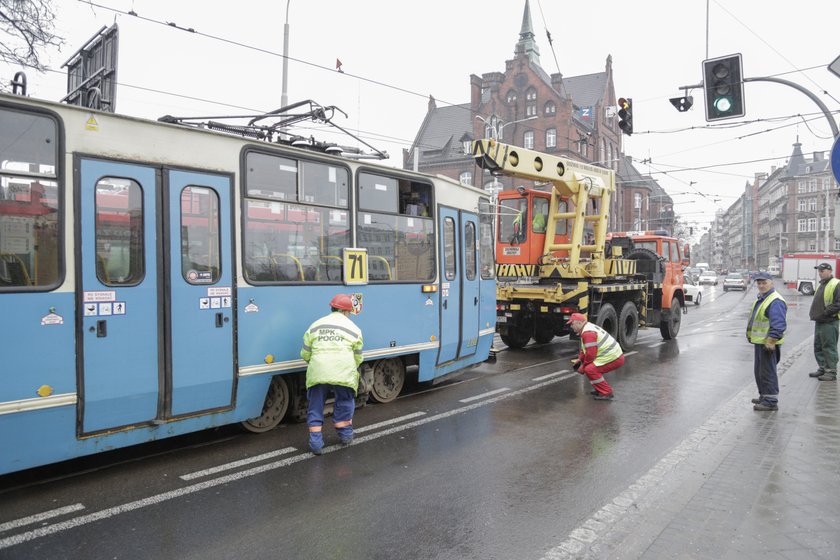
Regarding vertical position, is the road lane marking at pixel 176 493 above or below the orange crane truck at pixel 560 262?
below

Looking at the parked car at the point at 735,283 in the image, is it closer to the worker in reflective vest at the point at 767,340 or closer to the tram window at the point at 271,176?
the worker in reflective vest at the point at 767,340

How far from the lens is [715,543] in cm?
388

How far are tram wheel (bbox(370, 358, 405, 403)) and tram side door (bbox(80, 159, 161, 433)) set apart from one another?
10.3 feet

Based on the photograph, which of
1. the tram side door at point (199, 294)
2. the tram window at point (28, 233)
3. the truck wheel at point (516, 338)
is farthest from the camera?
the truck wheel at point (516, 338)

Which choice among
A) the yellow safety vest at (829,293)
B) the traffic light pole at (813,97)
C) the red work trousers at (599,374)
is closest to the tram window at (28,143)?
the red work trousers at (599,374)

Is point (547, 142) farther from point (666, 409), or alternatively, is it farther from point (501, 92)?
point (666, 409)

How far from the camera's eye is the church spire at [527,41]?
56.0 m

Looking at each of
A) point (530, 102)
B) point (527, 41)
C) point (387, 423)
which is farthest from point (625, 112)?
point (527, 41)

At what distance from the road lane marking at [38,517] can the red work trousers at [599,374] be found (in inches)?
256

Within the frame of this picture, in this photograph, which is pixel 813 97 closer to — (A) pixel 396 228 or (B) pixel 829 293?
(B) pixel 829 293

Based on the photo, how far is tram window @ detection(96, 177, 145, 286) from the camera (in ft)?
15.8

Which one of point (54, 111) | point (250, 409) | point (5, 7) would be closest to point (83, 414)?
point (250, 409)

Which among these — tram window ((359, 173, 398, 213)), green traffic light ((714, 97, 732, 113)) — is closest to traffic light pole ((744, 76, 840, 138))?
green traffic light ((714, 97, 732, 113))

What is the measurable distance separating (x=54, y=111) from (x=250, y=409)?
127 inches
